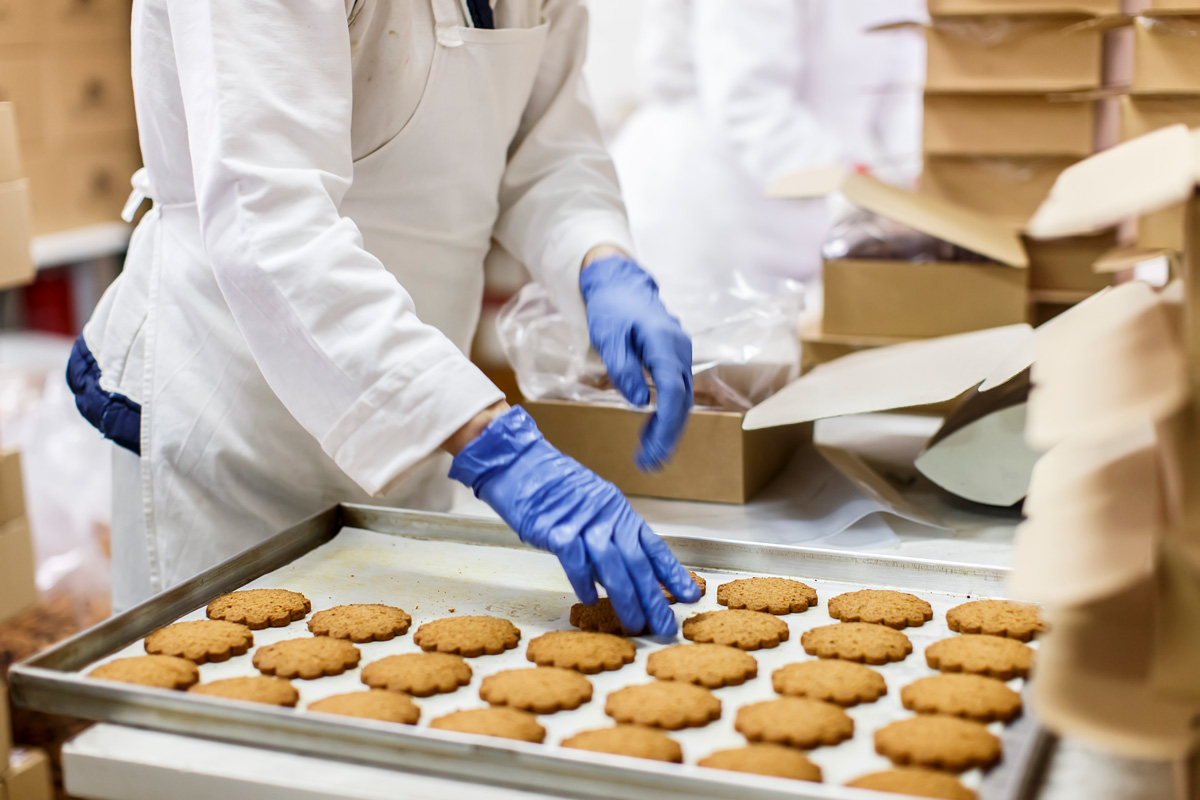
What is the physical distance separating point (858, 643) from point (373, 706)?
47cm

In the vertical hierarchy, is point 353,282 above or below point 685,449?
above

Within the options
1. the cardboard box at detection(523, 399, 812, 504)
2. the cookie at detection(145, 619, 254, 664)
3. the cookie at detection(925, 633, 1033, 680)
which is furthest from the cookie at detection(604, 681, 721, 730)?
the cardboard box at detection(523, 399, 812, 504)

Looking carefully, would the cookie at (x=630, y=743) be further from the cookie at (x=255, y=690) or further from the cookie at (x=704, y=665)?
the cookie at (x=255, y=690)

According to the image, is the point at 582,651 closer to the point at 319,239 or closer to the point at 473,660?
the point at 473,660

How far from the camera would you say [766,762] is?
2.91 feet

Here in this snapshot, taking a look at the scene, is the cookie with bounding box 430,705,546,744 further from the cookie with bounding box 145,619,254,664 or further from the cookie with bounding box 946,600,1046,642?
the cookie with bounding box 946,600,1046,642

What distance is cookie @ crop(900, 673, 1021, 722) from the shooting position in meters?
0.97

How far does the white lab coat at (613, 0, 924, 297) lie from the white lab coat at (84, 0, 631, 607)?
1304 millimetres

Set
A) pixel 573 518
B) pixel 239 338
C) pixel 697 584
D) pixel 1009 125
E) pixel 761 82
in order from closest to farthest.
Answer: pixel 573 518, pixel 697 584, pixel 239 338, pixel 1009 125, pixel 761 82

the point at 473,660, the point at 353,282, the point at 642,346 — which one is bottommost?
the point at 473,660

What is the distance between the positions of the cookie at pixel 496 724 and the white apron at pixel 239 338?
0.46 metres

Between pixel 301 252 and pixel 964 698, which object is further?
pixel 301 252

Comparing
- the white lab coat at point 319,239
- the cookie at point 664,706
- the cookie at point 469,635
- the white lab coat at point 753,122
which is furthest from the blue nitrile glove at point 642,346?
the white lab coat at point 753,122

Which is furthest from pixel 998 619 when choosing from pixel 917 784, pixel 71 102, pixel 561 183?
pixel 71 102
